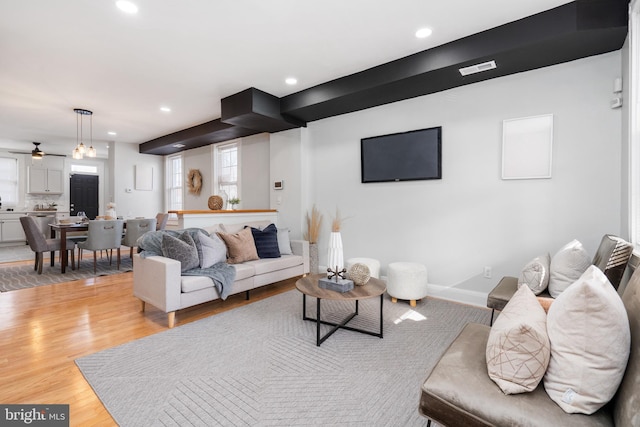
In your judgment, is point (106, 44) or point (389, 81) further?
point (389, 81)

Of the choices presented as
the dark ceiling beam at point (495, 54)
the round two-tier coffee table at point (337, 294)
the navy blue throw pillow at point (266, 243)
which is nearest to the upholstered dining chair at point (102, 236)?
the navy blue throw pillow at point (266, 243)

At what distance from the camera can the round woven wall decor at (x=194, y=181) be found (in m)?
6.75

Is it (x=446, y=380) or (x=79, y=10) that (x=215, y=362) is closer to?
(x=446, y=380)

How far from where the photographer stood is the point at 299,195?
4777mm

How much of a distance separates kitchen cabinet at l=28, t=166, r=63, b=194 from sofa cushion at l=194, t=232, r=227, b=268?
8.15 meters

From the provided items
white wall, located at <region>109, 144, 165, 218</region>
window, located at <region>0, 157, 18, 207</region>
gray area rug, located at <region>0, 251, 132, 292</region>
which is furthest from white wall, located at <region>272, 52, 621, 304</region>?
window, located at <region>0, 157, 18, 207</region>

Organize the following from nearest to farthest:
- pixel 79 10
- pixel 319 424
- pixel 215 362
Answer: pixel 319 424 < pixel 215 362 < pixel 79 10

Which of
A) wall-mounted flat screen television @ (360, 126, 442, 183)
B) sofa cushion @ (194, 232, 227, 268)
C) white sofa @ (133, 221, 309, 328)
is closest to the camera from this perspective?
white sofa @ (133, 221, 309, 328)

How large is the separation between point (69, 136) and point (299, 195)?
226 inches

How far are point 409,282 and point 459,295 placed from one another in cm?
66

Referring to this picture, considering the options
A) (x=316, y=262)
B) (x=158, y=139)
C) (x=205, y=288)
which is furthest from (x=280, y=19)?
Answer: (x=158, y=139)

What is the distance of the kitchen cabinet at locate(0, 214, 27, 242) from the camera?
25.4 feet

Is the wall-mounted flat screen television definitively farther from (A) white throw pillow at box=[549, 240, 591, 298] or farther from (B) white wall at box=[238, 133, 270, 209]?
(B) white wall at box=[238, 133, 270, 209]

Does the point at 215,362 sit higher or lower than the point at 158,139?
lower
